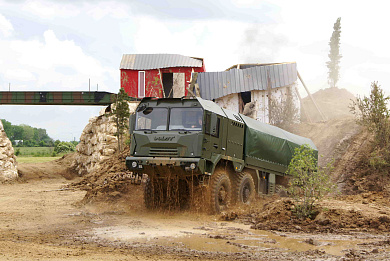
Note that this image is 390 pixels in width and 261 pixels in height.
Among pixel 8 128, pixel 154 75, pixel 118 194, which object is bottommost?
pixel 118 194

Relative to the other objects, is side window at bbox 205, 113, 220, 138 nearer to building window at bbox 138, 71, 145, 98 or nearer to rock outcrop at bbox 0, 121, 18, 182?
rock outcrop at bbox 0, 121, 18, 182

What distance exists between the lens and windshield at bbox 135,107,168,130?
49.5 ft

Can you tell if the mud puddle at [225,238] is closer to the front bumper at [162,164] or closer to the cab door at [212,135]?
the front bumper at [162,164]

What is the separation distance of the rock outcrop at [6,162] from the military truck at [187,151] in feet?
50.9

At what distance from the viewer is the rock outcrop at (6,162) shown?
28.2m

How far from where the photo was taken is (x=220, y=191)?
1569 centimetres

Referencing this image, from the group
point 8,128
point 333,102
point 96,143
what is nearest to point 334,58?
point 333,102

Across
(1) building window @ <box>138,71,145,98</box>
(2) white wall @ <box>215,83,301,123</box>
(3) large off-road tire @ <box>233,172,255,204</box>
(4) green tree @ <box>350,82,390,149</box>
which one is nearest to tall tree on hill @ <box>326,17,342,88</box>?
(2) white wall @ <box>215,83,301,123</box>

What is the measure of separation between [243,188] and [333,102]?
43.6 metres

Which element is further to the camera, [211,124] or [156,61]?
[156,61]

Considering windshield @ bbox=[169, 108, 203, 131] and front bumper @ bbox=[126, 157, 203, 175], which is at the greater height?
windshield @ bbox=[169, 108, 203, 131]

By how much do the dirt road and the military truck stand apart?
989 millimetres

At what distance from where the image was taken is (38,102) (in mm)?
34781

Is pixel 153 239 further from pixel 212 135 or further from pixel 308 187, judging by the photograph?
pixel 308 187
